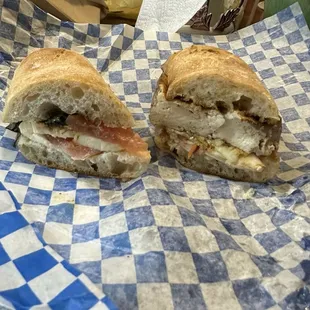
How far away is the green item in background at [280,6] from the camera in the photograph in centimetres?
321

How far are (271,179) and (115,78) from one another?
114 cm

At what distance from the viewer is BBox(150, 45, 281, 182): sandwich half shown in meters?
2.08

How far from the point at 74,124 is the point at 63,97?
0.12 m

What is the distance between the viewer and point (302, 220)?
6.24ft

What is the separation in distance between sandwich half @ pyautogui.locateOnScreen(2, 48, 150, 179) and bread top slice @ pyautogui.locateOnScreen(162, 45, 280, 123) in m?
0.26

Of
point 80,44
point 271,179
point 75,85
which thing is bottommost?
point 80,44

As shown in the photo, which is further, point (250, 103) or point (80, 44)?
point (80, 44)

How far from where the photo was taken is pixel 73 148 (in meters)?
2.11

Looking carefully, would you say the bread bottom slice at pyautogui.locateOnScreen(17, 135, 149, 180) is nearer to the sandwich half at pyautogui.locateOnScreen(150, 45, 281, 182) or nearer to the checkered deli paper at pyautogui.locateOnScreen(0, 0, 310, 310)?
the checkered deli paper at pyautogui.locateOnScreen(0, 0, 310, 310)

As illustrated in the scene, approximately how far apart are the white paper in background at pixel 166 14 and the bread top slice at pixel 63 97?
1.43m

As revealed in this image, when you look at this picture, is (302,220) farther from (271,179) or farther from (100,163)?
(100,163)

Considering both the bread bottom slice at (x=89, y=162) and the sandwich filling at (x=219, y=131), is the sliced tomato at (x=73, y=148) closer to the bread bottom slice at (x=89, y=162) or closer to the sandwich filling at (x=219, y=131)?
the bread bottom slice at (x=89, y=162)

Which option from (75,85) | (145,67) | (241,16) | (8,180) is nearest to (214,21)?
(241,16)

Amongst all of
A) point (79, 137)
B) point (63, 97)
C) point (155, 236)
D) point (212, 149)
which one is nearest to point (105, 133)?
point (79, 137)
